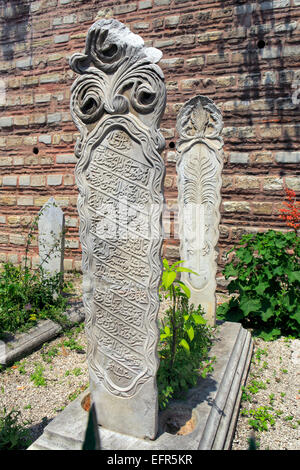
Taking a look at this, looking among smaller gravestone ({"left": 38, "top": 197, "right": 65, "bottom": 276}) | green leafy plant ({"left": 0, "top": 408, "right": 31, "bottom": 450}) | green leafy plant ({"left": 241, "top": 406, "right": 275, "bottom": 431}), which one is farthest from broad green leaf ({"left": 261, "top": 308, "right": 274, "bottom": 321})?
green leafy plant ({"left": 0, "top": 408, "right": 31, "bottom": 450})

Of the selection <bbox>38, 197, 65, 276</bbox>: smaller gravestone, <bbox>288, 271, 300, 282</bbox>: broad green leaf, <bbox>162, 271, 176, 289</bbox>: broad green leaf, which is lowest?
<bbox>288, 271, 300, 282</bbox>: broad green leaf

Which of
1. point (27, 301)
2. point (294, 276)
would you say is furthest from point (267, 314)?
point (27, 301)

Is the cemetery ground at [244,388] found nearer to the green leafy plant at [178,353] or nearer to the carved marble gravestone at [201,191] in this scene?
the green leafy plant at [178,353]

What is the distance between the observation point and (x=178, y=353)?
3.02 m

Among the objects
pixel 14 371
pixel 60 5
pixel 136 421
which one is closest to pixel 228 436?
pixel 136 421

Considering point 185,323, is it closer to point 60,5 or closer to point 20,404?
point 20,404

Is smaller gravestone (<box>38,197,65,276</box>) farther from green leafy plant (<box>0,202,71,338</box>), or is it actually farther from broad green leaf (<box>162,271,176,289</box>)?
broad green leaf (<box>162,271,176,289</box>)

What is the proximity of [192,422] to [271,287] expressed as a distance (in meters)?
2.26

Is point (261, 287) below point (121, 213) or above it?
below

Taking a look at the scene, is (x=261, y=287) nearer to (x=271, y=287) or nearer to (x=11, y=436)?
(x=271, y=287)

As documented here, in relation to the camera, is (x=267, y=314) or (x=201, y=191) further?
(x=267, y=314)

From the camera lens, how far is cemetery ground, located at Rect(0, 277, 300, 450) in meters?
2.68

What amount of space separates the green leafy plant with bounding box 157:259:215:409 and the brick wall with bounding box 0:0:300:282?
2.71 meters
